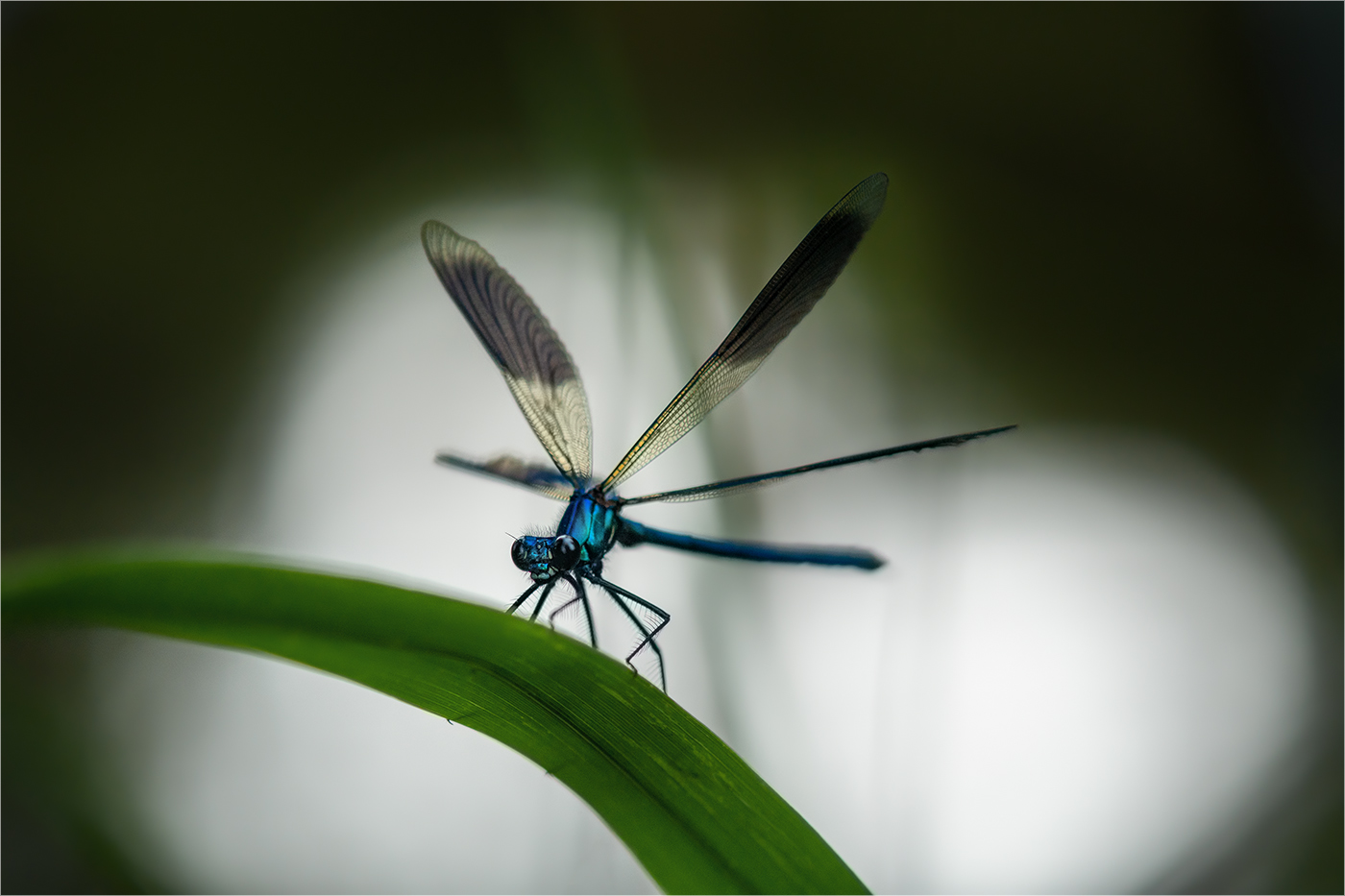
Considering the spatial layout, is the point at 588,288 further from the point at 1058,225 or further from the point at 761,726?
the point at 1058,225

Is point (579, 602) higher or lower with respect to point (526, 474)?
lower

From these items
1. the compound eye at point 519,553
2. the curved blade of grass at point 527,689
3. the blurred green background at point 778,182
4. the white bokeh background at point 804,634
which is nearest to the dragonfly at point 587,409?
the compound eye at point 519,553

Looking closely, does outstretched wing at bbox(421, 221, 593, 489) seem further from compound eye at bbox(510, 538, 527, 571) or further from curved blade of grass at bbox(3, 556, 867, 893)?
curved blade of grass at bbox(3, 556, 867, 893)

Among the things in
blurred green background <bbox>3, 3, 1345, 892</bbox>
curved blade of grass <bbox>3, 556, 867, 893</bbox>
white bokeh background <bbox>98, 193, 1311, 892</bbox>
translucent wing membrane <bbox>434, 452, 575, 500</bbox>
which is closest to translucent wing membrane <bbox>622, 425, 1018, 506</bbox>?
translucent wing membrane <bbox>434, 452, 575, 500</bbox>

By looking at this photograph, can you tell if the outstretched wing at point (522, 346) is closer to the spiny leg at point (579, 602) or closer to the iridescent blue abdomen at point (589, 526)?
the iridescent blue abdomen at point (589, 526)

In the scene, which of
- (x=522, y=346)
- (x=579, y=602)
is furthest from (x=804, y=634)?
(x=522, y=346)

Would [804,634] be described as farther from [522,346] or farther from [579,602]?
[522,346]
